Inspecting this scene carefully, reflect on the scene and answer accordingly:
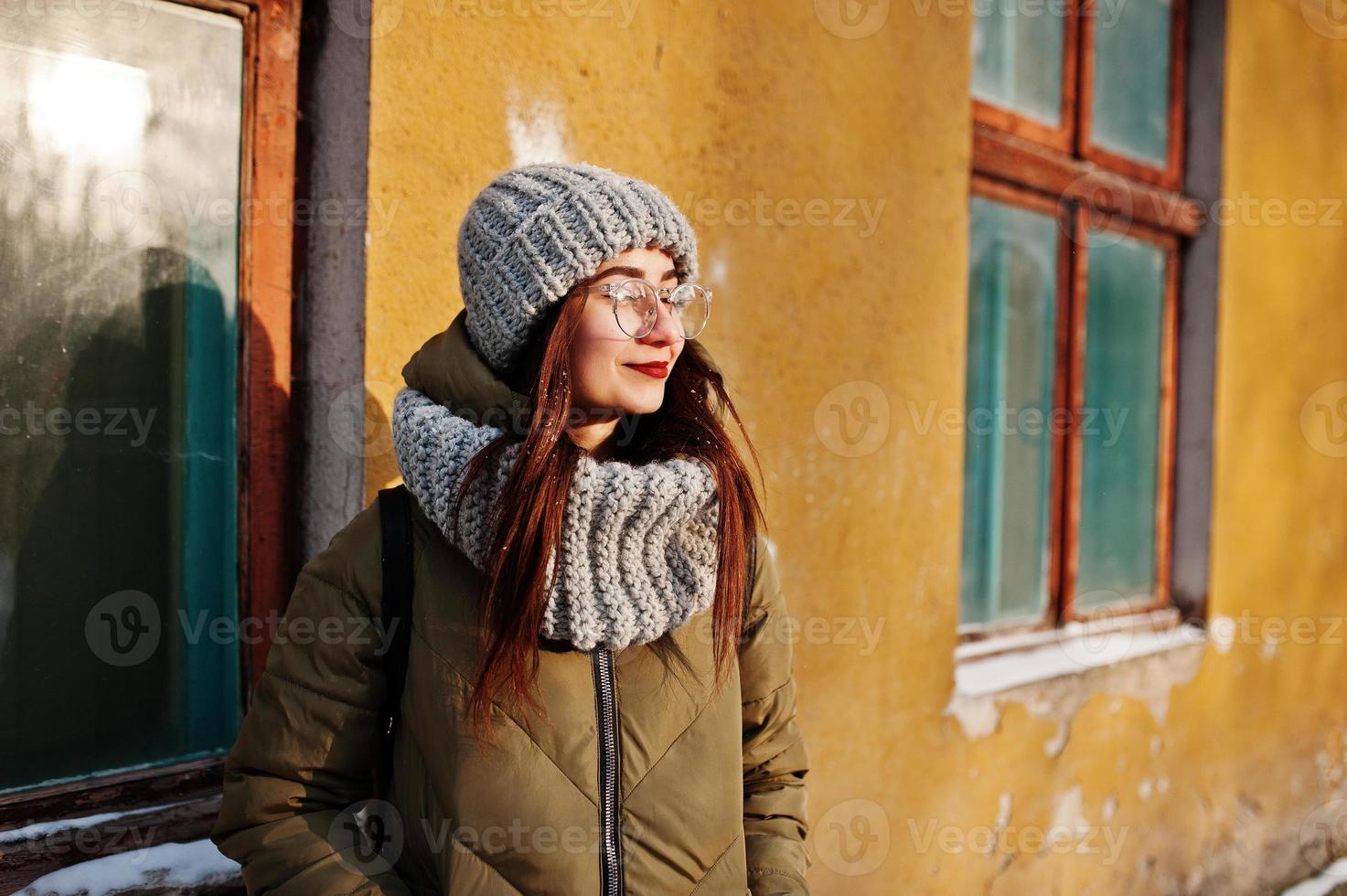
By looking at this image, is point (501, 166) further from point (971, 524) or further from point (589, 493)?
point (971, 524)

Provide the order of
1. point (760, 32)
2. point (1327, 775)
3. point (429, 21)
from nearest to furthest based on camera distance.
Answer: point (429, 21) → point (760, 32) → point (1327, 775)

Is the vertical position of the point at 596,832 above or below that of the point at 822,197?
below

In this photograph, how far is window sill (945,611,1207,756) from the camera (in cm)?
322

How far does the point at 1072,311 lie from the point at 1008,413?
53cm

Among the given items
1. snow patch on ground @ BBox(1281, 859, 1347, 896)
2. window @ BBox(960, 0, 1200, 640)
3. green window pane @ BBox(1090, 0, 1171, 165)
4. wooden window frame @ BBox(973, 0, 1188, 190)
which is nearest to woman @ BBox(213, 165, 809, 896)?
window @ BBox(960, 0, 1200, 640)

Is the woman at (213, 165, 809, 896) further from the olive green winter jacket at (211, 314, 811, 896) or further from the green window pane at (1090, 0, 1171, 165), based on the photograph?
the green window pane at (1090, 0, 1171, 165)

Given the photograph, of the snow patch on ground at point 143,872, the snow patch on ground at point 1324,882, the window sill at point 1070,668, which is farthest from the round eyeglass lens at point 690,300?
the snow patch on ground at point 1324,882

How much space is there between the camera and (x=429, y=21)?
6.58 ft

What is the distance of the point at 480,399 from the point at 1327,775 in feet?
16.2

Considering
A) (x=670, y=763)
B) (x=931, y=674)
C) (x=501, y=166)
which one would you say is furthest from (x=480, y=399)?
(x=931, y=674)

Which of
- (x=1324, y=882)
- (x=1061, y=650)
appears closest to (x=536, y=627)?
(x=1061, y=650)

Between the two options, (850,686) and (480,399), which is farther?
(850,686)

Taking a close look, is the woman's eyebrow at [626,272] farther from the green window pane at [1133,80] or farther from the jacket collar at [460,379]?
the green window pane at [1133,80]

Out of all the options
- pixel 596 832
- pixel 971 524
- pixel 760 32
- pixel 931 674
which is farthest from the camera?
pixel 971 524
